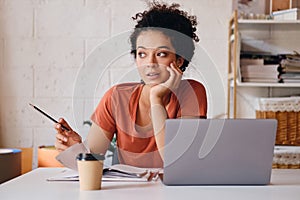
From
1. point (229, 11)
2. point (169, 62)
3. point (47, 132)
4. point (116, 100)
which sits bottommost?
point (47, 132)

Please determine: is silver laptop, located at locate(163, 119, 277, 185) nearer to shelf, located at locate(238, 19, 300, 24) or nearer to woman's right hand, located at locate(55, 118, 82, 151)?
woman's right hand, located at locate(55, 118, 82, 151)

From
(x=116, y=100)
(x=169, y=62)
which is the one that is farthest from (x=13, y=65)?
(x=169, y=62)

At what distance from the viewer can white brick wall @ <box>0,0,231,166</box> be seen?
8.63 ft

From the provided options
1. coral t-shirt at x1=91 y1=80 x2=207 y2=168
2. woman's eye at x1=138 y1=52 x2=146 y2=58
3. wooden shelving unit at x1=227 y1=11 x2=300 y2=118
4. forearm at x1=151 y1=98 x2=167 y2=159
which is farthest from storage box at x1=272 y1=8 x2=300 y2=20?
forearm at x1=151 y1=98 x2=167 y2=159

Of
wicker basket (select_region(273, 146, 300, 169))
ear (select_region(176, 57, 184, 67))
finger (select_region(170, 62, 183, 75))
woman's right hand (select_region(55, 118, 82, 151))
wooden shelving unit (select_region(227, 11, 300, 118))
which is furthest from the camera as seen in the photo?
wooden shelving unit (select_region(227, 11, 300, 118))

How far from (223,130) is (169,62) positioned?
516 mm

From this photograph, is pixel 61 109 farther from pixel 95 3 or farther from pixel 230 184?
Answer: pixel 230 184

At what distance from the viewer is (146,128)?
1.71 m

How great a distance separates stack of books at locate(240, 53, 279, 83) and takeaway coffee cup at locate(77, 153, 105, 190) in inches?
57.2

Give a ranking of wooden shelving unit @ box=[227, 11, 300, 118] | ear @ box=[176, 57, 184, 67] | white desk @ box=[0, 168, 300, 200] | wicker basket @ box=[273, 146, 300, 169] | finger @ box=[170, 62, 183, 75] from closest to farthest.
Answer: white desk @ box=[0, 168, 300, 200] < finger @ box=[170, 62, 183, 75] < ear @ box=[176, 57, 184, 67] < wicker basket @ box=[273, 146, 300, 169] < wooden shelving unit @ box=[227, 11, 300, 118]

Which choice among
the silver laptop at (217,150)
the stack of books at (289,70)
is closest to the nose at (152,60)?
the silver laptop at (217,150)

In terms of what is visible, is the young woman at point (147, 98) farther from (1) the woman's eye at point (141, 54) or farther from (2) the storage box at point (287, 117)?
(2) the storage box at point (287, 117)

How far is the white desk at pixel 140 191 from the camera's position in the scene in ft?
3.58

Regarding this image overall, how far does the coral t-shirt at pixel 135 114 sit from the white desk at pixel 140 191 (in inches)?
16.1
